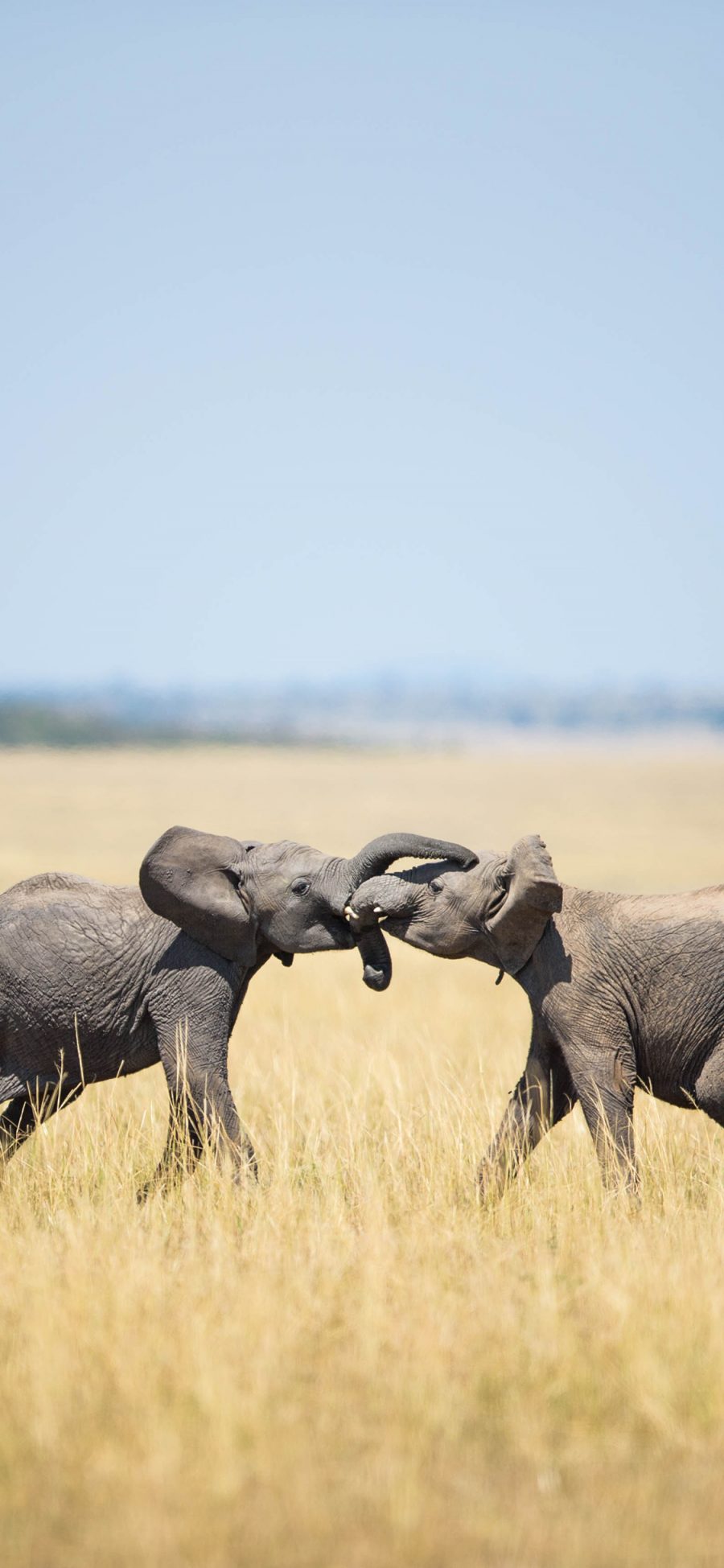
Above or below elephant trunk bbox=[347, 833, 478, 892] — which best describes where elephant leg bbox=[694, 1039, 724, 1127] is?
below

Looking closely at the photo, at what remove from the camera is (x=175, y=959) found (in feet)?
27.3

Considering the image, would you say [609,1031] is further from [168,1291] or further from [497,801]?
[497,801]

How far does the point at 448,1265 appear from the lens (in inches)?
266

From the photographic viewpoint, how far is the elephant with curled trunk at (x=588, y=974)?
8.00m

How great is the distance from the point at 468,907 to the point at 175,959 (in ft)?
5.14

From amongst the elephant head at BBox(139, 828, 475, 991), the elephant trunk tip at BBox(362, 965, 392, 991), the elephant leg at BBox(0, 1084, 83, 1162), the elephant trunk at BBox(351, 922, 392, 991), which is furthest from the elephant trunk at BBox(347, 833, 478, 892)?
the elephant leg at BBox(0, 1084, 83, 1162)

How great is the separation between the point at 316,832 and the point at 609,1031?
42.4 meters

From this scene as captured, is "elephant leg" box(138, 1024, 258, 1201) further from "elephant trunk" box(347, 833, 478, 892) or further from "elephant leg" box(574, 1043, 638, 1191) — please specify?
"elephant leg" box(574, 1043, 638, 1191)

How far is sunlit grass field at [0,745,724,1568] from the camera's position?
4559 millimetres

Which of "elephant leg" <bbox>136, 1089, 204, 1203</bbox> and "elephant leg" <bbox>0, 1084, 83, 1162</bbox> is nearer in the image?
"elephant leg" <bbox>136, 1089, 204, 1203</bbox>

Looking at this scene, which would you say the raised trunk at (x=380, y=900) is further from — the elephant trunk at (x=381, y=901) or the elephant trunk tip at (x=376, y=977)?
the elephant trunk tip at (x=376, y=977)

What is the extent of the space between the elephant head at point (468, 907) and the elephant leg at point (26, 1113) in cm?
187

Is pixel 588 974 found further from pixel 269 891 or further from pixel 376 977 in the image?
pixel 269 891

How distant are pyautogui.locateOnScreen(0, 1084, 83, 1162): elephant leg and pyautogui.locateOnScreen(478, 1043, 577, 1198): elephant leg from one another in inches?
88.4
